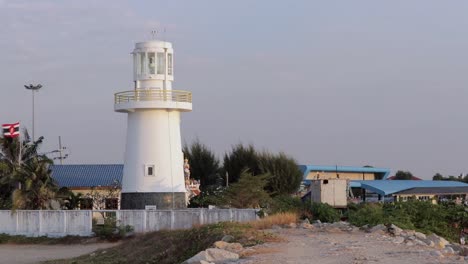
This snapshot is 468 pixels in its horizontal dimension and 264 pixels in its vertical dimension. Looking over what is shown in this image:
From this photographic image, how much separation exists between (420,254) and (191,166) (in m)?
39.8

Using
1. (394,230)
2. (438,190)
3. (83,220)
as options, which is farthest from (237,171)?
(394,230)

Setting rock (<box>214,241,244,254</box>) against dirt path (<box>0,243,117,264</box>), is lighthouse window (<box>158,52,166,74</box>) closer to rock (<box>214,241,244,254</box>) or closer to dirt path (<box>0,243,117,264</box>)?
dirt path (<box>0,243,117,264</box>)

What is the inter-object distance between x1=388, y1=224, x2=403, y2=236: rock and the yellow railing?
558 inches

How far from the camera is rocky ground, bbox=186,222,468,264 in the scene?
685 inches

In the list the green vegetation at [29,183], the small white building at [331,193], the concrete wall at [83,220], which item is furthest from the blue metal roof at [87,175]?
the small white building at [331,193]

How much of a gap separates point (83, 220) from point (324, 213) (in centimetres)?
1091

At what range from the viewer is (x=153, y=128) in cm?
3638

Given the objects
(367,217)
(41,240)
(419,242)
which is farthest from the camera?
(41,240)

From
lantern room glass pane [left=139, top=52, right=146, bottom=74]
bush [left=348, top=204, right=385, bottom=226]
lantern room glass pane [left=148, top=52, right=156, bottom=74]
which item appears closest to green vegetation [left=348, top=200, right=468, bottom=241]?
bush [left=348, top=204, right=385, bottom=226]

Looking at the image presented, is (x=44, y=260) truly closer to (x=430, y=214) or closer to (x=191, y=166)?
(x=430, y=214)

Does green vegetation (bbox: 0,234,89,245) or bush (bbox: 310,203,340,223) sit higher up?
bush (bbox: 310,203,340,223)

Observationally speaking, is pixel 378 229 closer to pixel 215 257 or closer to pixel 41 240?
pixel 215 257

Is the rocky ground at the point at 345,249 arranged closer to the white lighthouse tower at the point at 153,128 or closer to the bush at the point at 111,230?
the bush at the point at 111,230

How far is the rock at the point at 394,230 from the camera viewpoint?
23370mm
